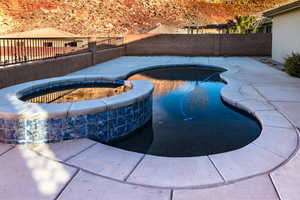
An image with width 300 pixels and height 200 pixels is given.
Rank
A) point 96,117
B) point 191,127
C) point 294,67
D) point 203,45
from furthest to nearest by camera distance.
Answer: point 203,45, point 294,67, point 191,127, point 96,117

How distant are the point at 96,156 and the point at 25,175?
0.80 metres

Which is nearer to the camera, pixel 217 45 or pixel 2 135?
pixel 2 135

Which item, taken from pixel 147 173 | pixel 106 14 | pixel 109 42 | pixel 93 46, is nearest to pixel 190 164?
pixel 147 173

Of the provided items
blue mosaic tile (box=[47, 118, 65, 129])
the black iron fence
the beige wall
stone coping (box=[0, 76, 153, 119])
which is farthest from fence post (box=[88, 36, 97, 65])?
blue mosaic tile (box=[47, 118, 65, 129])

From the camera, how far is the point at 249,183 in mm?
2594

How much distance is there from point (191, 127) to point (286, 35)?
8.83m

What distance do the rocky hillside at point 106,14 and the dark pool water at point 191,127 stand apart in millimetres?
24535

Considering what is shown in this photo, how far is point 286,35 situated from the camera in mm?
11258

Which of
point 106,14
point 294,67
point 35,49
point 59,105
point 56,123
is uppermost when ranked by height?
point 106,14

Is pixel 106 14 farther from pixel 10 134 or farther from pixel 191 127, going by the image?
pixel 10 134

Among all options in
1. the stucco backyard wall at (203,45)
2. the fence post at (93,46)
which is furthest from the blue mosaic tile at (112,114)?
the stucco backyard wall at (203,45)

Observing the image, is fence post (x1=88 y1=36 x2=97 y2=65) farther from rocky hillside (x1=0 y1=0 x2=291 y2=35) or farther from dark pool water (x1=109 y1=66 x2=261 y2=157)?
rocky hillside (x1=0 y1=0 x2=291 y2=35)

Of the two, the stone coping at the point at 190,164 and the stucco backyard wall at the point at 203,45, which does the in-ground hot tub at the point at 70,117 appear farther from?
the stucco backyard wall at the point at 203,45

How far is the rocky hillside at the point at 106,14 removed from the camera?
28656 millimetres
